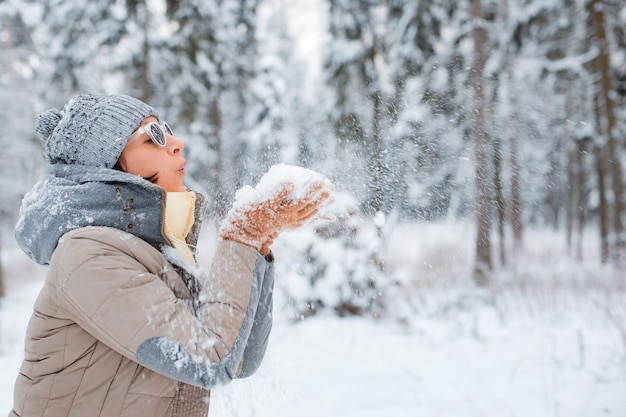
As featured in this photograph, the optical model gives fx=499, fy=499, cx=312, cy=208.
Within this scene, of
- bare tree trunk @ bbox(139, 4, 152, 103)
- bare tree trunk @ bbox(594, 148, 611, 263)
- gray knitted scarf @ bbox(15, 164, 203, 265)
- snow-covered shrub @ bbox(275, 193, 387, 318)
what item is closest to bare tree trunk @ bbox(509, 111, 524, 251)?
bare tree trunk @ bbox(594, 148, 611, 263)

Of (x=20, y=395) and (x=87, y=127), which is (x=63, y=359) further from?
(x=87, y=127)

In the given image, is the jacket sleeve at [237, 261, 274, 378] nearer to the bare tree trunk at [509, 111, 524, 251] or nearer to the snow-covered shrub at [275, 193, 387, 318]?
the bare tree trunk at [509, 111, 524, 251]

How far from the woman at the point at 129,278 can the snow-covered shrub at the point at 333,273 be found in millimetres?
5714

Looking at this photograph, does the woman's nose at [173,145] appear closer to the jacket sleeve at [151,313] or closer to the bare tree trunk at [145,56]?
the jacket sleeve at [151,313]

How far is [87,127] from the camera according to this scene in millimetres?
1513

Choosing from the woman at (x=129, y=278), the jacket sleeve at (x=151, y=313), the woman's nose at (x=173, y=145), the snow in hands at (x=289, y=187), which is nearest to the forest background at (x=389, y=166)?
the woman's nose at (x=173, y=145)

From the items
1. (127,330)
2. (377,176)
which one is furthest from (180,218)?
(377,176)

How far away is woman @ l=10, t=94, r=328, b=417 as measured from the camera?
4.10 ft

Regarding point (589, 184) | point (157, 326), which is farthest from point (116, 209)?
point (589, 184)

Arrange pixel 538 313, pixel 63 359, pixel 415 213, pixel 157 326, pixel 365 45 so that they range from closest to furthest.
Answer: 1. pixel 157 326
2. pixel 63 359
3. pixel 415 213
4. pixel 538 313
5. pixel 365 45

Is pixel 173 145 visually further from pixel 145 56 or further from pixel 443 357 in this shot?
pixel 145 56

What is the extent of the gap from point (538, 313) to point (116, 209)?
674 cm

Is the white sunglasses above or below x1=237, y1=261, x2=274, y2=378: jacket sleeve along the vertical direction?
above

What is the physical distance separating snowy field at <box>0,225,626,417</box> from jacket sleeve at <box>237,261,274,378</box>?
1.11 meters
